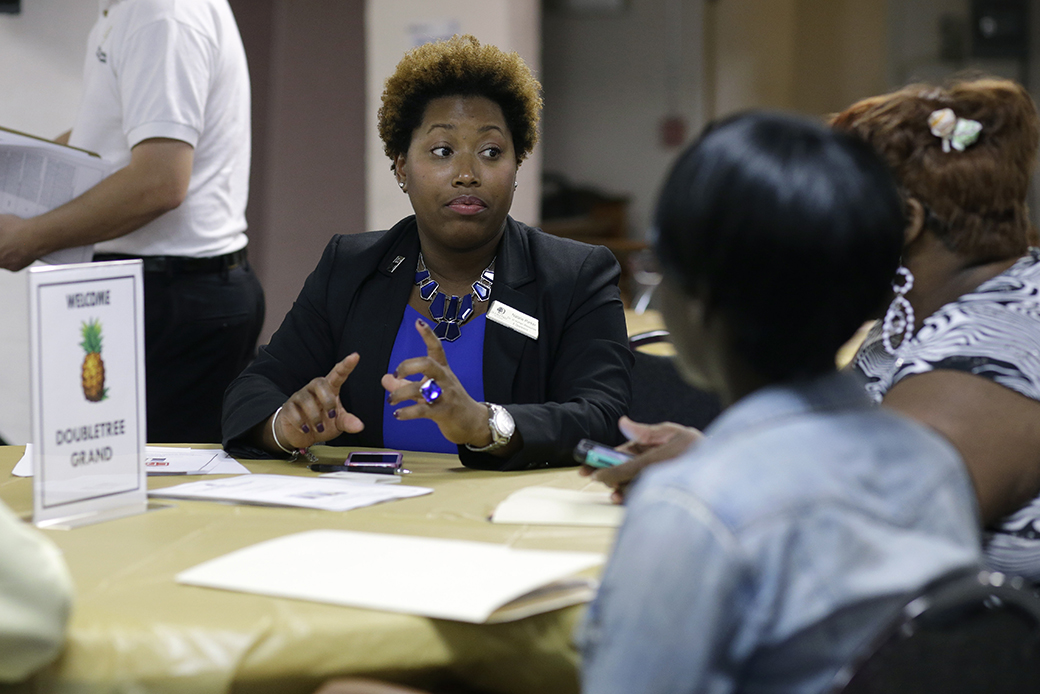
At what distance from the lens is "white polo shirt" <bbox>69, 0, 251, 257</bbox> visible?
2465 mm

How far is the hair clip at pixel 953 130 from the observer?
4.63 ft

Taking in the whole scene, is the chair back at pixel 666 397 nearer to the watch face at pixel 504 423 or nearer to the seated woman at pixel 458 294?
the seated woman at pixel 458 294

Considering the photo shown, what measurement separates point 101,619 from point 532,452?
82 centimetres

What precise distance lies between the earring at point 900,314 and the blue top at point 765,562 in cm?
76

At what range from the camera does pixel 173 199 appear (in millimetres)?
2486

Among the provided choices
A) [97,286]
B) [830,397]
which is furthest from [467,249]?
[830,397]

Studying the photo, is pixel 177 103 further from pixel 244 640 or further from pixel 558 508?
pixel 244 640

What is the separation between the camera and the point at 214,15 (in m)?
2.59

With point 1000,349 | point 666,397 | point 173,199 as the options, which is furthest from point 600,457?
point 173,199

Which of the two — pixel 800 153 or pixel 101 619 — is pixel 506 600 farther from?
pixel 800 153

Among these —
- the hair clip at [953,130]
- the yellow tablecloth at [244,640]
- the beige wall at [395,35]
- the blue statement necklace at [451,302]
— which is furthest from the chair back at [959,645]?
the beige wall at [395,35]

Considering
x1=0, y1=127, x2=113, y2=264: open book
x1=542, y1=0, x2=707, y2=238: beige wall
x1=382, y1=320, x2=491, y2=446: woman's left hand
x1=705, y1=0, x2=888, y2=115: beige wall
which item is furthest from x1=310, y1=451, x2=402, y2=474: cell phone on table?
x1=705, y1=0, x2=888, y2=115: beige wall

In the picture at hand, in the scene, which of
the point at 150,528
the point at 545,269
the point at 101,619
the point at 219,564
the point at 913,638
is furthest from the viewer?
the point at 545,269

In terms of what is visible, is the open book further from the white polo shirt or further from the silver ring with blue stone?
the silver ring with blue stone
